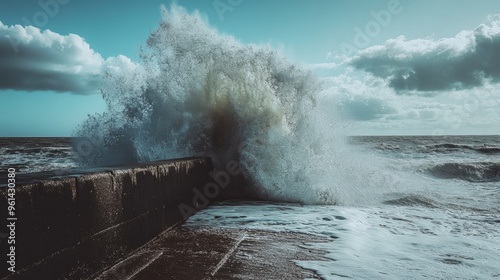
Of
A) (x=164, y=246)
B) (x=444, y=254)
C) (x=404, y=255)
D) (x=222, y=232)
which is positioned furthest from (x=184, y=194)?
(x=444, y=254)

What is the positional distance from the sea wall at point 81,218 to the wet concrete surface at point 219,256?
0.57 ft

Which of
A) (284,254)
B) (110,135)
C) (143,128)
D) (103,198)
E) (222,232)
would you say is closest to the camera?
(103,198)

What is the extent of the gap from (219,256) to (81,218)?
109 cm

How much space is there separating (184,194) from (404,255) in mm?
2459

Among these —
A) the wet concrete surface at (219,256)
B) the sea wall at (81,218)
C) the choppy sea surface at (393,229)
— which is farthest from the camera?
the choppy sea surface at (393,229)

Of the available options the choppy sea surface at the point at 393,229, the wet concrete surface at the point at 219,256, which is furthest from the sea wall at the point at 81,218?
the choppy sea surface at the point at 393,229

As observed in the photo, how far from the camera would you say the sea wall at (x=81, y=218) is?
1849mm

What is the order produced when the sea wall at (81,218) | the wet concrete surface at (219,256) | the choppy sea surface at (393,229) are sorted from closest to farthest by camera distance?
the sea wall at (81,218)
the wet concrete surface at (219,256)
the choppy sea surface at (393,229)

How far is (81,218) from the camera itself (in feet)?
7.63

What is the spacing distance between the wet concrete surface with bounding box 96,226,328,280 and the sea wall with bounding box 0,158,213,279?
0.57 ft

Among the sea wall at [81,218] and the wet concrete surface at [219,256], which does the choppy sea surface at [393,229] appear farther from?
the sea wall at [81,218]

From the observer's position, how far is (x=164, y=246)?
319cm

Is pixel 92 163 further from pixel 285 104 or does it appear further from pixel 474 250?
pixel 474 250

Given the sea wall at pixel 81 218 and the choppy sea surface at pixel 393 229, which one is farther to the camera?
the choppy sea surface at pixel 393 229
